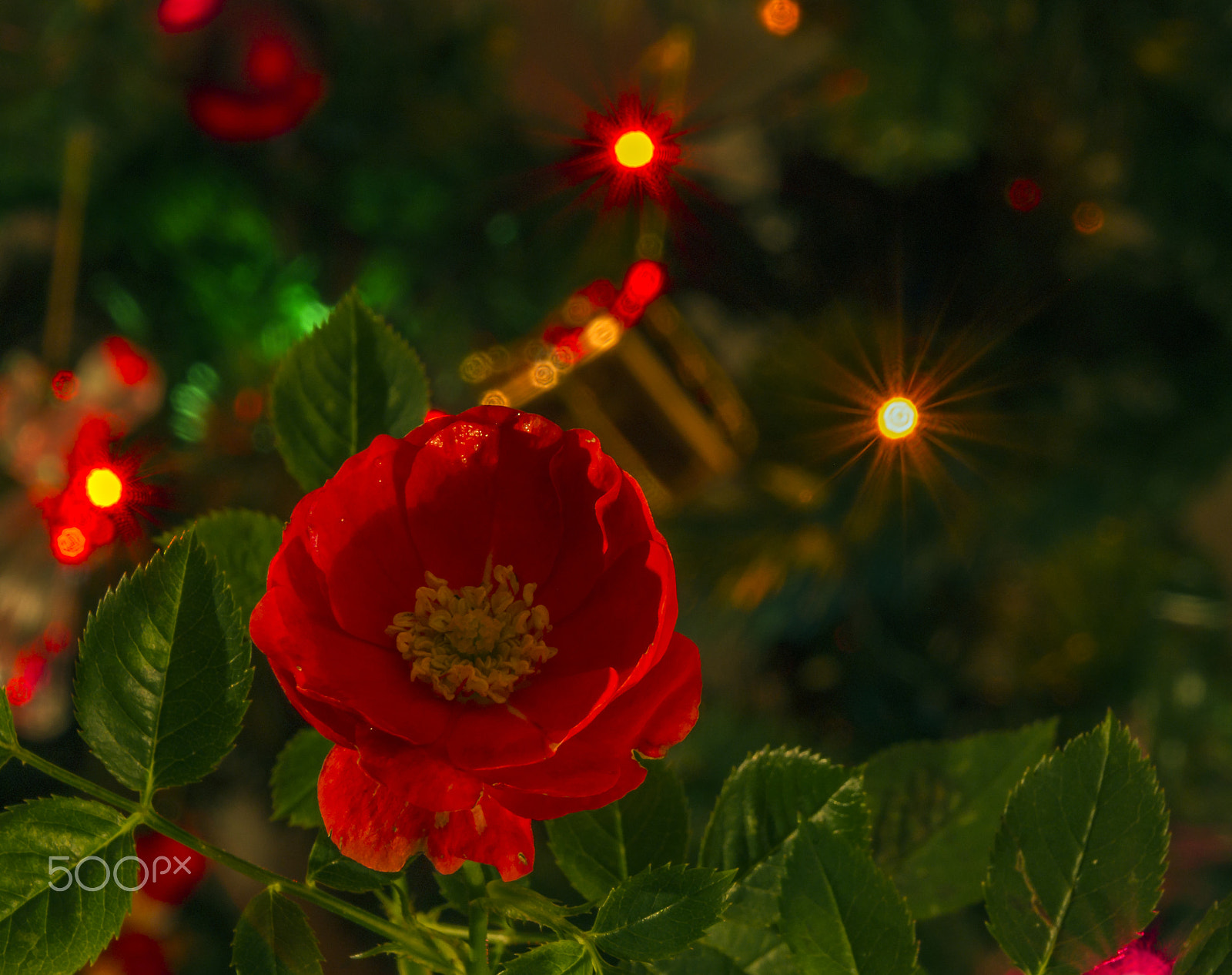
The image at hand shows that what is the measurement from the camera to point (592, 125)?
39 cm

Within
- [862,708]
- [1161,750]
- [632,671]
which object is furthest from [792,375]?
[632,671]

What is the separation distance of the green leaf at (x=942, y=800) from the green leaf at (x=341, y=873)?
0.15 meters

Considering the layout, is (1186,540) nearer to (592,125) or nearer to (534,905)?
(592,125)

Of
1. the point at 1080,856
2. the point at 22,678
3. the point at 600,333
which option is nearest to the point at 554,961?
the point at 1080,856

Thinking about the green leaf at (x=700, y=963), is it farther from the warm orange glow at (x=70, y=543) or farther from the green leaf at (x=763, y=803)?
the warm orange glow at (x=70, y=543)

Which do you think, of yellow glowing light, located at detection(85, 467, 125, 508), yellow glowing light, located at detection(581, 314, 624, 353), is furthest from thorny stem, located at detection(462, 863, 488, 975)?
yellow glowing light, located at detection(581, 314, 624, 353)

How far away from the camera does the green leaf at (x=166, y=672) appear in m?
0.19

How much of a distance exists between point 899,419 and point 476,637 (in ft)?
0.66

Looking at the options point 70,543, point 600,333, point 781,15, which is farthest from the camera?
point 600,333

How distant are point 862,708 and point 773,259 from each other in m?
0.42

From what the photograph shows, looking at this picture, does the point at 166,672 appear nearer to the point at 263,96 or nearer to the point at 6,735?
the point at 6,735

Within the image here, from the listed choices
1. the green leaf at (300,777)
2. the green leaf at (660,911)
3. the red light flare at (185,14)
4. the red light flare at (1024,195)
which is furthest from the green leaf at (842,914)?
the red light flare at (185,14)

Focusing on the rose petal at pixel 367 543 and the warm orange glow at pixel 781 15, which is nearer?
the rose petal at pixel 367 543

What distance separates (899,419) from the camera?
13.2 inches
